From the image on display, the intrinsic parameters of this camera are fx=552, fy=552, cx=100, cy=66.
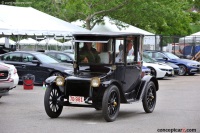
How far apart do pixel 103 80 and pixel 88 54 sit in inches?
40.8

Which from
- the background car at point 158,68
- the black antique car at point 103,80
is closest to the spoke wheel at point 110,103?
the black antique car at point 103,80

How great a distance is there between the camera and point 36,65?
2206 cm

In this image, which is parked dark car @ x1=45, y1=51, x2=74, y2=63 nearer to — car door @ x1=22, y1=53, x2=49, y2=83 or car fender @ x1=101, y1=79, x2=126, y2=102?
car door @ x1=22, y1=53, x2=49, y2=83

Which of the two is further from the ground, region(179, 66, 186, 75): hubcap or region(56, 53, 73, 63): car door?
region(56, 53, 73, 63): car door

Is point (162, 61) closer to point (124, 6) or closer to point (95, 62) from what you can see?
point (124, 6)

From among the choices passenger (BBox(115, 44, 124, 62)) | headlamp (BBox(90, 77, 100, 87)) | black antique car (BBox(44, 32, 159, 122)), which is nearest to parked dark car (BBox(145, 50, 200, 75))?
black antique car (BBox(44, 32, 159, 122))

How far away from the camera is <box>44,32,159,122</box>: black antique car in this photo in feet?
38.5

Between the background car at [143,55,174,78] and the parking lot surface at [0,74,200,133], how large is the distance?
424 inches

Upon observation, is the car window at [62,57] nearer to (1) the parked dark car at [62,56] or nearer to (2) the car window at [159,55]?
(1) the parked dark car at [62,56]

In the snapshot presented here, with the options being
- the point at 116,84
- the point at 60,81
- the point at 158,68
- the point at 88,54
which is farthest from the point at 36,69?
the point at 116,84

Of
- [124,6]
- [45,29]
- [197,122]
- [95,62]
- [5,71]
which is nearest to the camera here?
[197,122]

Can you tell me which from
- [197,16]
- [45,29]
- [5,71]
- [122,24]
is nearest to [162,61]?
[45,29]

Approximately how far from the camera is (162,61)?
30.9 metres

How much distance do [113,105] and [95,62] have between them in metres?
1.20
